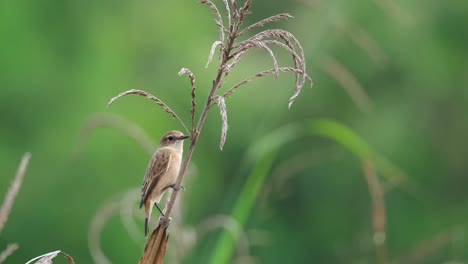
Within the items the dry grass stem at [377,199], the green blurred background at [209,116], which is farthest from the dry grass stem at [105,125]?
the green blurred background at [209,116]

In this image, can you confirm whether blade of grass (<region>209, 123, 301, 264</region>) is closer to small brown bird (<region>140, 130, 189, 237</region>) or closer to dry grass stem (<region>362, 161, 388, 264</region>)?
dry grass stem (<region>362, 161, 388, 264</region>)

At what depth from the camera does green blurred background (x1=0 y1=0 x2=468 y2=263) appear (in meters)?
15.6

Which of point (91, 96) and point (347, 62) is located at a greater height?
point (347, 62)

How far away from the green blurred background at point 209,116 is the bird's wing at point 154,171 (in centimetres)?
1244

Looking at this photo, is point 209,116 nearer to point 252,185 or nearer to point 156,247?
point 252,185

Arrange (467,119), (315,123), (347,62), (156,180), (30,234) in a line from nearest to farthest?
1. (156,180)
2. (315,123)
3. (30,234)
4. (347,62)
5. (467,119)

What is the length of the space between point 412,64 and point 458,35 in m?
1.09

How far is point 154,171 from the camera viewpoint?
5.90ft

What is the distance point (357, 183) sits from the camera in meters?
19.5

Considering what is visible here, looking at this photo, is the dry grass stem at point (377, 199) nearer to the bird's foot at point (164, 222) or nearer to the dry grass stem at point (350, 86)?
the dry grass stem at point (350, 86)

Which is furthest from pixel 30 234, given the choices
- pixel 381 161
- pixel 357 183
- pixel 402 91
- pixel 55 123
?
pixel 381 161

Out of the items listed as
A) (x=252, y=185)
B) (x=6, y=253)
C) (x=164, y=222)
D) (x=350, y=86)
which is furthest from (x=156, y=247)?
(x=350, y=86)

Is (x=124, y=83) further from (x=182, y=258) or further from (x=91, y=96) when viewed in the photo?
(x=182, y=258)

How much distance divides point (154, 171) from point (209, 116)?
15.2 metres
